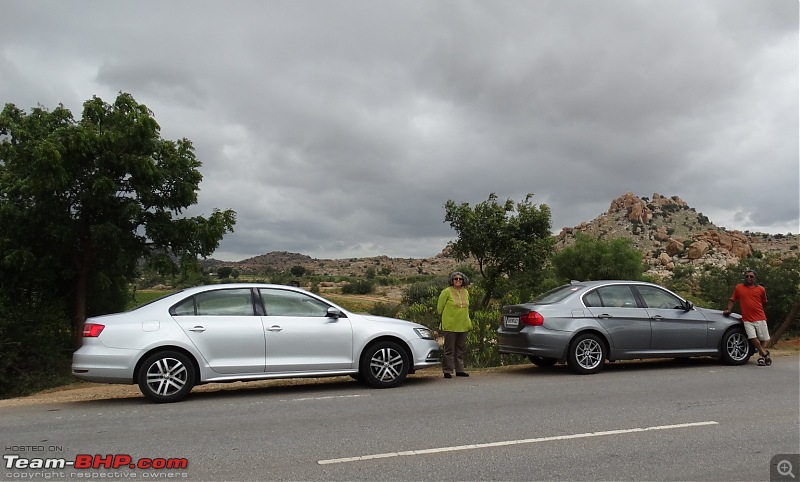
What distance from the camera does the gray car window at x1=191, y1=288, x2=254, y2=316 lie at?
336 inches

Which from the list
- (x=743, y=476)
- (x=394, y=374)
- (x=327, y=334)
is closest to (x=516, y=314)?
(x=394, y=374)

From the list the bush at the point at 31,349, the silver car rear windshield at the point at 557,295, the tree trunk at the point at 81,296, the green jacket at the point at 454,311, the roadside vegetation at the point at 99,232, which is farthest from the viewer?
the tree trunk at the point at 81,296

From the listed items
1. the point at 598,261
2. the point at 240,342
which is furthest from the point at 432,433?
the point at 598,261

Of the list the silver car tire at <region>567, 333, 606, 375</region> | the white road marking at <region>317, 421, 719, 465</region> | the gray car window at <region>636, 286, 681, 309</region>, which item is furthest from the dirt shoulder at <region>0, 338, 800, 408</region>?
the white road marking at <region>317, 421, 719, 465</region>

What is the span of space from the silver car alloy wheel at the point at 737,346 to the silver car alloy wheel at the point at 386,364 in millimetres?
6500

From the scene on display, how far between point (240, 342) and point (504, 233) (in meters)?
9.46

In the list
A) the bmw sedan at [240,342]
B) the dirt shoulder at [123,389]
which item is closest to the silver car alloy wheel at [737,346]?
the dirt shoulder at [123,389]

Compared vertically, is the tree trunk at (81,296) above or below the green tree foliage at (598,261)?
below

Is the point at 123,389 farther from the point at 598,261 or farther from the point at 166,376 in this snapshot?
the point at 598,261

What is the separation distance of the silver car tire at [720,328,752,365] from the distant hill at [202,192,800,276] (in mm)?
58845

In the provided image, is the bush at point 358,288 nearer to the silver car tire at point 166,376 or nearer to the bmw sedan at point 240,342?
the bmw sedan at point 240,342

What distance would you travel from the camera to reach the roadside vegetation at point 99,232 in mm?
13141

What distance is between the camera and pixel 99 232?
13578 millimetres

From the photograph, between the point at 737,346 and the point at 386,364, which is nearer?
the point at 386,364
